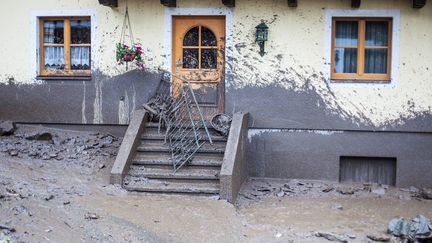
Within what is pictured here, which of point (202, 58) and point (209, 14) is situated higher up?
point (209, 14)

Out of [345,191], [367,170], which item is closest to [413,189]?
[367,170]

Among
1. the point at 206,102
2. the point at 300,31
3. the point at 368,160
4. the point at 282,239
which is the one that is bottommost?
the point at 282,239

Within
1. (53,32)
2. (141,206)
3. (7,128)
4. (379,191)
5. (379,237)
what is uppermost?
(53,32)

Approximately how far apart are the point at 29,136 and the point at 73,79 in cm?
137

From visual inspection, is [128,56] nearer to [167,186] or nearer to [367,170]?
[167,186]

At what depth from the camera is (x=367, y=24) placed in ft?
33.1

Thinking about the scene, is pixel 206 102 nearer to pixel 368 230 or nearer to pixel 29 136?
pixel 29 136

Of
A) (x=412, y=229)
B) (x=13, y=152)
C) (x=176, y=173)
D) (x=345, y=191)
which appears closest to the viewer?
(x=412, y=229)

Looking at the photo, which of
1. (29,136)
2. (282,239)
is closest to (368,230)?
(282,239)

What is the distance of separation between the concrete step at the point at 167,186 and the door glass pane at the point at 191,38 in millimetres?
2911

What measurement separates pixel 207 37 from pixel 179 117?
1.60 m

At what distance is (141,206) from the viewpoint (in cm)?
776

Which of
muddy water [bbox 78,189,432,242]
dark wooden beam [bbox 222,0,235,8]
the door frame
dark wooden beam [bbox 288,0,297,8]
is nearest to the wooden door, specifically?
the door frame

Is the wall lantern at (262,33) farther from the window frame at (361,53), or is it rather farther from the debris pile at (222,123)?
the debris pile at (222,123)
